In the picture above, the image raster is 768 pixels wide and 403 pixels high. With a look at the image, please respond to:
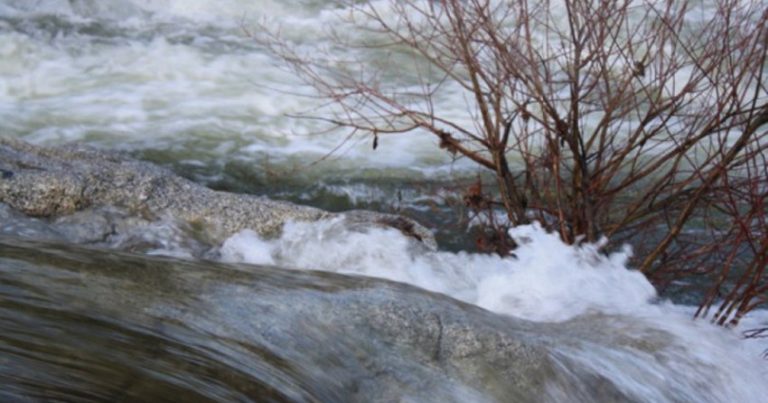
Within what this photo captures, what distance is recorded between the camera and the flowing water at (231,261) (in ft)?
9.02

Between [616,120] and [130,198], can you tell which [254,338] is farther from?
[616,120]

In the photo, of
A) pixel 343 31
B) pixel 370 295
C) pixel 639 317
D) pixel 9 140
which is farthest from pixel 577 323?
pixel 343 31

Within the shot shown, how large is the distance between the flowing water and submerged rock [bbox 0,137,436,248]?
99 millimetres

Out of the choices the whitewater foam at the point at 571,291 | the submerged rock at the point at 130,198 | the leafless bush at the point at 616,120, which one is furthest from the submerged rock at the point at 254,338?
the submerged rock at the point at 130,198

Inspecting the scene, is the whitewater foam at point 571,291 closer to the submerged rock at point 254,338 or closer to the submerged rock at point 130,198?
the submerged rock at point 130,198

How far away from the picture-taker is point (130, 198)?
197 inches

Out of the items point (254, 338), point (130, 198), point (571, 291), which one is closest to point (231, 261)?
point (130, 198)

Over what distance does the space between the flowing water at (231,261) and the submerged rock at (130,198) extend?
0.10 metres

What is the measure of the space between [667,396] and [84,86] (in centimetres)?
604

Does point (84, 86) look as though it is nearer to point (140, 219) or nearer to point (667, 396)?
point (140, 219)

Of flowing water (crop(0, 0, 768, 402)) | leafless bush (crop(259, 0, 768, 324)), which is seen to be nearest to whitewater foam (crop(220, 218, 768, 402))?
flowing water (crop(0, 0, 768, 402))

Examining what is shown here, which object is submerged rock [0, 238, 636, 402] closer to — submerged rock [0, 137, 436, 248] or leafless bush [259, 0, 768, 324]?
leafless bush [259, 0, 768, 324]

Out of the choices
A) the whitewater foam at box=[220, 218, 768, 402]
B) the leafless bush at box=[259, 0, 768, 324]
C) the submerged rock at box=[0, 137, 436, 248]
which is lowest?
the submerged rock at box=[0, 137, 436, 248]

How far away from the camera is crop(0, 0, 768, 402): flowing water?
9.02ft
